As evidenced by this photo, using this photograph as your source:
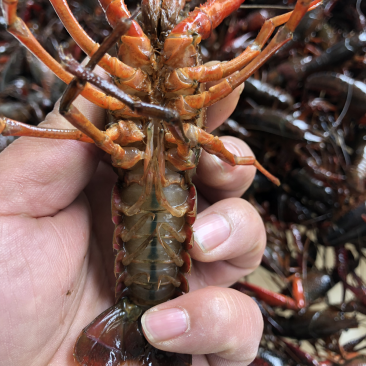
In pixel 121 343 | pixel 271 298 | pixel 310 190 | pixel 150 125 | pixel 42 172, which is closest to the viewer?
pixel 150 125

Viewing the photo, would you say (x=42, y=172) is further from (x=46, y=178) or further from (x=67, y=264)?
(x=67, y=264)

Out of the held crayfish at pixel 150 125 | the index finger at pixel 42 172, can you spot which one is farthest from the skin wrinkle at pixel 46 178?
the held crayfish at pixel 150 125

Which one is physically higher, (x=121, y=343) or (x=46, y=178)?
(x=46, y=178)

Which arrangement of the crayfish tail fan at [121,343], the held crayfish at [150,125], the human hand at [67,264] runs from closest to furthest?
the held crayfish at [150,125] < the human hand at [67,264] < the crayfish tail fan at [121,343]

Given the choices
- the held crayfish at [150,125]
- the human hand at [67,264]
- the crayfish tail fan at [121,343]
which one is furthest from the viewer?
the crayfish tail fan at [121,343]

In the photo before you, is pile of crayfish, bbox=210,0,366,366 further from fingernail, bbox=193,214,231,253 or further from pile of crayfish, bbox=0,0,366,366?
fingernail, bbox=193,214,231,253

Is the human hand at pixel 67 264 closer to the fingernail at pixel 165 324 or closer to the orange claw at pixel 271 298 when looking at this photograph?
the fingernail at pixel 165 324

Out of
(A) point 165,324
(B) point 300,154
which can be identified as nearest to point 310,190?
(B) point 300,154

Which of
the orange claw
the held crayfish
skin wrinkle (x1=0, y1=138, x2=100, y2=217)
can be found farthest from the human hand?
the orange claw
